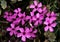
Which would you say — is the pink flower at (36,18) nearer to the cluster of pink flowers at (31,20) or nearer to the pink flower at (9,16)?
the cluster of pink flowers at (31,20)

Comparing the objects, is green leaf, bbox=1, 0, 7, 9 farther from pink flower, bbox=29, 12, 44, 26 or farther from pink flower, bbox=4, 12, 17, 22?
pink flower, bbox=29, 12, 44, 26

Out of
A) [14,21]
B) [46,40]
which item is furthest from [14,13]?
[46,40]

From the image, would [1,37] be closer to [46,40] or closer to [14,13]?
[14,13]

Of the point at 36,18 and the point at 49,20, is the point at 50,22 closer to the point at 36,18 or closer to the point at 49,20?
the point at 49,20

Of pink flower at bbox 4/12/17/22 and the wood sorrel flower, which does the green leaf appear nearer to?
pink flower at bbox 4/12/17/22

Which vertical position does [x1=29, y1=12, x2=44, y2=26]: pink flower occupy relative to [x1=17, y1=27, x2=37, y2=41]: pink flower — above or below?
above

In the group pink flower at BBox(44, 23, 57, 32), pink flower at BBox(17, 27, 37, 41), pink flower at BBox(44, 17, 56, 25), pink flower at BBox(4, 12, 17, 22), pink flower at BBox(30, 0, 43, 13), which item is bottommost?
pink flower at BBox(17, 27, 37, 41)

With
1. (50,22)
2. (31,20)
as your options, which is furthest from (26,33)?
(50,22)

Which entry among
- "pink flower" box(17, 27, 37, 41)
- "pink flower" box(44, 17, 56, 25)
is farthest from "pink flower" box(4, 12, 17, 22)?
"pink flower" box(44, 17, 56, 25)
